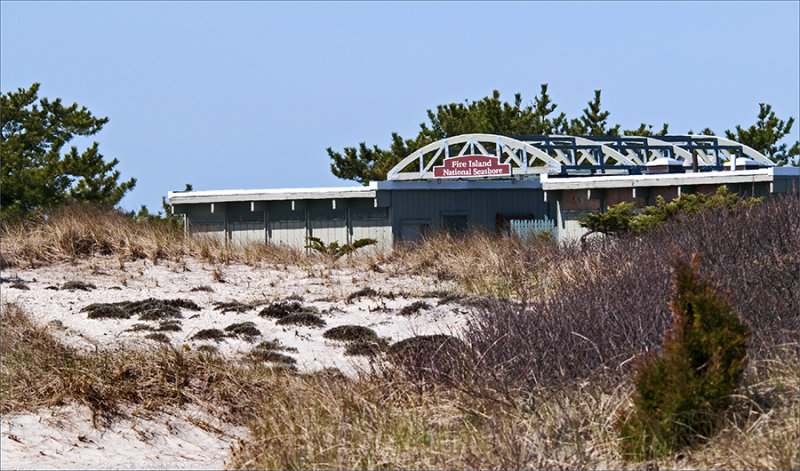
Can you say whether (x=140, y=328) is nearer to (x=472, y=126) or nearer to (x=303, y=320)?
(x=303, y=320)

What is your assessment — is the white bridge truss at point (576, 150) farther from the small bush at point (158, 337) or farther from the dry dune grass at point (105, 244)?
the small bush at point (158, 337)

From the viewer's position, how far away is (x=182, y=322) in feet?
53.4

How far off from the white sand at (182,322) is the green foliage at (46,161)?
17.1m

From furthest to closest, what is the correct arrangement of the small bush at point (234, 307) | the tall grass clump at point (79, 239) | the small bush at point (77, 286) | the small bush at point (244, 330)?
the tall grass clump at point (79, 239), the small bush at point (77, 286), the small bush at point (234, 307), the small bush at point (244, 330)

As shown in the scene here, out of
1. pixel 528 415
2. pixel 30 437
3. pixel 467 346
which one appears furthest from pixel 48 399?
pixel 528 415

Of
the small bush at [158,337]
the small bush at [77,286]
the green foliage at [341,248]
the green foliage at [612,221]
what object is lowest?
→ the small bush at [158,337]

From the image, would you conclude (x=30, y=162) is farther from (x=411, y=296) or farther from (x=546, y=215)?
Result: (x=411, y=296)

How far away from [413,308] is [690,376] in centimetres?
903

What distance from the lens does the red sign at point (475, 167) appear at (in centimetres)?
3148

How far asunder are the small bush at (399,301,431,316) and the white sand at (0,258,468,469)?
0.45 ft

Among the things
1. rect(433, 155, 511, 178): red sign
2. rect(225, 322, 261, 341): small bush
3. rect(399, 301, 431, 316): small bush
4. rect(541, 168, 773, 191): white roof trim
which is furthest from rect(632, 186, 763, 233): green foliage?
rect(433, 155, 511, 178): red sign

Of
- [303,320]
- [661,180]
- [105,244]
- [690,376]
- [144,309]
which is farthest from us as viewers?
[661,180]

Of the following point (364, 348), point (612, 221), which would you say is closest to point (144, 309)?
point (364, 348)

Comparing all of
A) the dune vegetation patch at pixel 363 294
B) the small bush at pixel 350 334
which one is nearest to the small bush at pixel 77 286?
the dune vegetation patch at pixel 363 294
